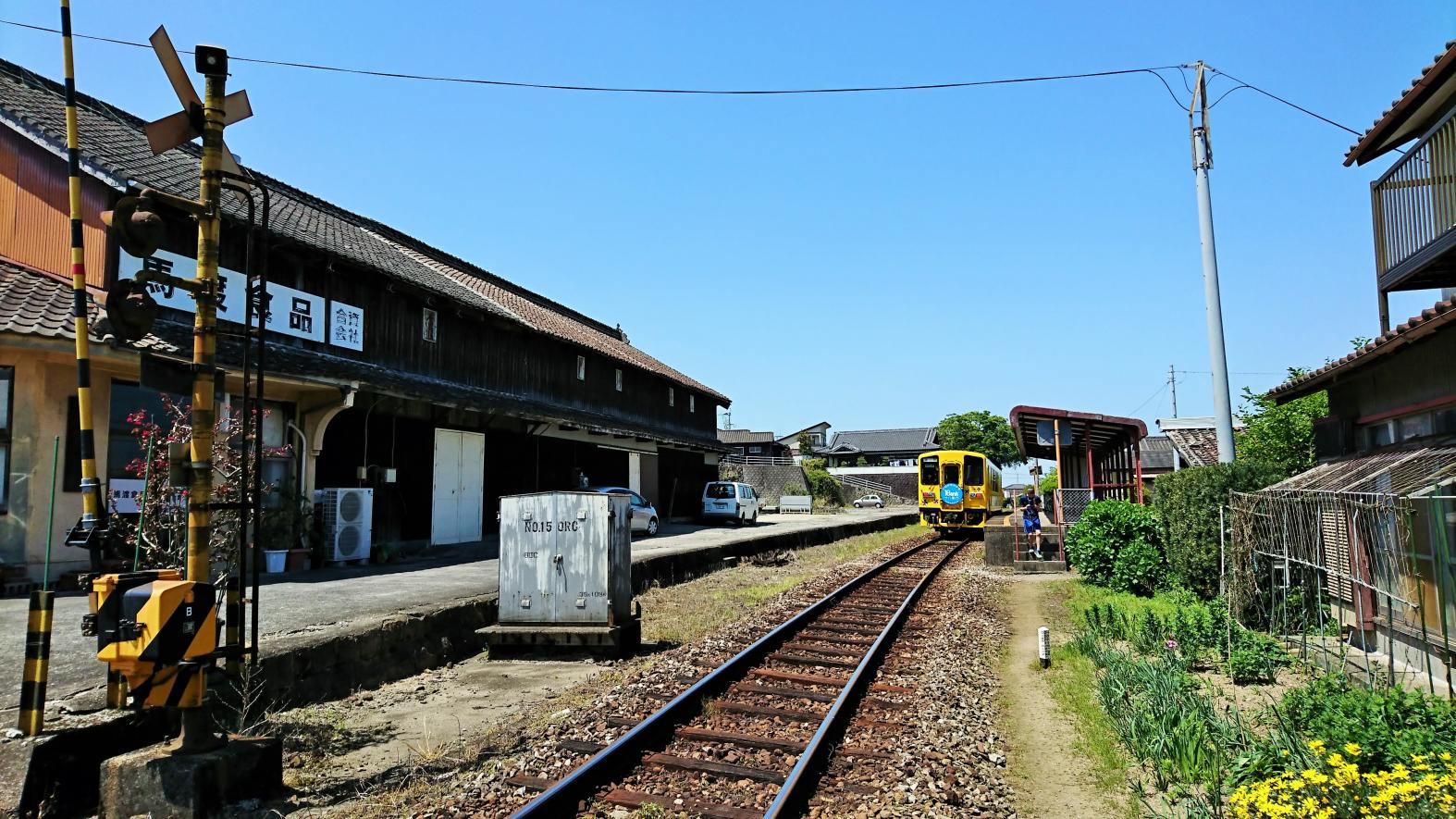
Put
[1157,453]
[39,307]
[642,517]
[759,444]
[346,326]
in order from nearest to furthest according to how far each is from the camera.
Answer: [39,307], [346,326], [642,517], [1157,453], [759,444]

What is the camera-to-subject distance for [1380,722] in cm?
433

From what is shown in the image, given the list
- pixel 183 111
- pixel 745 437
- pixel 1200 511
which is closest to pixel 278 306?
pixel 183 111

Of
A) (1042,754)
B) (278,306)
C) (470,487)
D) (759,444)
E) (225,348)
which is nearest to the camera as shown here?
(1042,754)

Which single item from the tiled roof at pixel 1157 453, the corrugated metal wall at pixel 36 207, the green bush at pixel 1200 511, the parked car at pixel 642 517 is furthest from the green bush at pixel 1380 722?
the tiled roof at pixel 1157 453

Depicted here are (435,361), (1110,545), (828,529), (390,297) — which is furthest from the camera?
(828,529)

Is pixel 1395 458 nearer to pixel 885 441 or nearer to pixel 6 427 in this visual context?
pixel 6 427

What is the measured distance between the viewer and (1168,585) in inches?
469

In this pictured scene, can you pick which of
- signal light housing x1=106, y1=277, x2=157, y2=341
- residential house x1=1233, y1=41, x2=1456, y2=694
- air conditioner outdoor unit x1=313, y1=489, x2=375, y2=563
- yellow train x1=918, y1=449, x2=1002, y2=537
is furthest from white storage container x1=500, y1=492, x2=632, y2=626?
yellow train x1=918, y1=449, x2=1002, y2=537

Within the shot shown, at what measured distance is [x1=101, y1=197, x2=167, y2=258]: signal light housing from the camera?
4098 mm

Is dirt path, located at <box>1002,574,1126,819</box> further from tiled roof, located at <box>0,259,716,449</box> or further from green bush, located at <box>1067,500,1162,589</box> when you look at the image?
tiled roof, located at <box>0,259,716,449</box>

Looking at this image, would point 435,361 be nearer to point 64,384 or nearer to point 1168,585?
point 64,384

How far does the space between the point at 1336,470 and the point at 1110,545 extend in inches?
201

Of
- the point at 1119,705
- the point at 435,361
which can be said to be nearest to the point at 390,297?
the point at 435,361

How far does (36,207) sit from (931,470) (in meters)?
21.7
